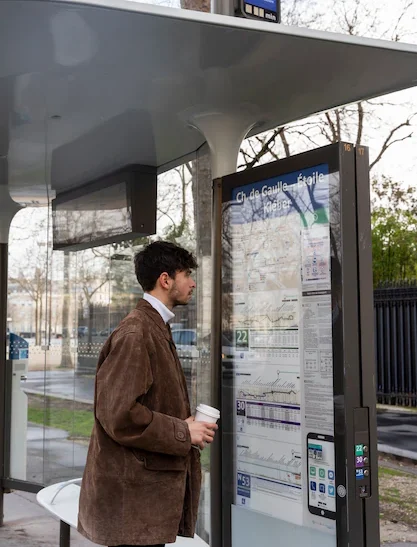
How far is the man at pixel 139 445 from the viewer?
2717 mm

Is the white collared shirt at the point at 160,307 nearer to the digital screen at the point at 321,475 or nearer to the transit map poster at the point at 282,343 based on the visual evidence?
the transit map poster at the point at 282,343

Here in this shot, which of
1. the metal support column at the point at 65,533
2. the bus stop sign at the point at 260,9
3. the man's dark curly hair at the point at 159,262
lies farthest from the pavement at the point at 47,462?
the bus stop sign at the point at 260,9

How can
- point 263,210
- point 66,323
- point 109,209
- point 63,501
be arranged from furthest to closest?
point 66,323 → point 109,209 → point 63,501 → point 263,210

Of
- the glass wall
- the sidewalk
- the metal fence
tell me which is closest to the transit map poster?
the glass wall

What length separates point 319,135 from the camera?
11555 mm

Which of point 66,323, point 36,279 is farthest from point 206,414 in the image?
point 36,279

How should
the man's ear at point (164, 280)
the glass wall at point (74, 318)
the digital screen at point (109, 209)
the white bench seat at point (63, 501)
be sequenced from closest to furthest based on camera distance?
the man's ear at point (164, 280)
the white bench seat at point (63, 501)
the glass wall at point (74, 318)
the digital screen at point (109, 209)

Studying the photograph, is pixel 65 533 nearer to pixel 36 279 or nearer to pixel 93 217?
pixel 93 217

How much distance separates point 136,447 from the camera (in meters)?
2.77

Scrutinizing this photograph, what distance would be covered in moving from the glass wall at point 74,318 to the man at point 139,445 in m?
1.54

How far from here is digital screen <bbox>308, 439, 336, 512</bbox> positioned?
113 inches

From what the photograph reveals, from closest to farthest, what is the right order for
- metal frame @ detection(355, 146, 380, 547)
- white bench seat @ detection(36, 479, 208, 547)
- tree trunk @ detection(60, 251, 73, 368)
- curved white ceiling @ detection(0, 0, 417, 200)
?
curved white ceiling @ detection(0, 0, 417, 200)
metal frame @ detection(355, 146, 380, 547)
white bench seat @ detection(36, 479, 208, 547)
tree trunk @ detection(60, 251, 73, 368)

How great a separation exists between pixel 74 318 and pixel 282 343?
308 centimetres

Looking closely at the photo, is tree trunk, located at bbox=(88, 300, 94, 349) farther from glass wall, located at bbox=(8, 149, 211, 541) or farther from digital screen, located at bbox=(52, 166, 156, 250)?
digital screen, located at bbox=(52, 166, 156, 250)
